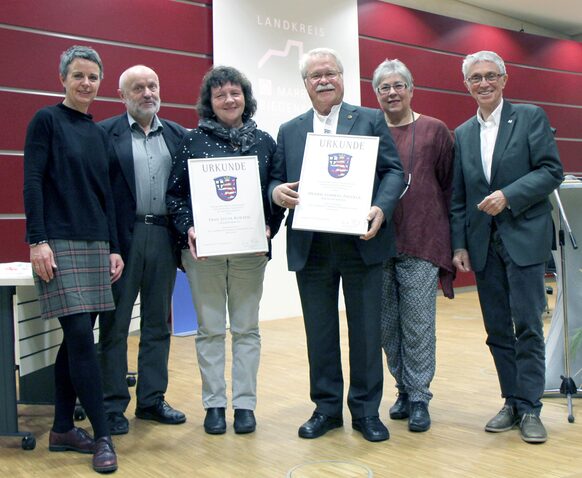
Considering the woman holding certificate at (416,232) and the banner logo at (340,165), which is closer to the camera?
the banner logo at (340,165)

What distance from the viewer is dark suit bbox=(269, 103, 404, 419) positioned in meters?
2.55

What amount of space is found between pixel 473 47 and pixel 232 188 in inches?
244

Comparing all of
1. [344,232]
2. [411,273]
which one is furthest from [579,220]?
[344,232]

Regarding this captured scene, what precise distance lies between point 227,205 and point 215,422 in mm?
891

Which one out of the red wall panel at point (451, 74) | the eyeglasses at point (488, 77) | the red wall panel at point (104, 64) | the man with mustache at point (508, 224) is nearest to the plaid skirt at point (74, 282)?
the man with mustache at point (508, 224)

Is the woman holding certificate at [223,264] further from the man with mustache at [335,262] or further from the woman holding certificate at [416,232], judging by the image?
the woman holding certificate at [416,232]

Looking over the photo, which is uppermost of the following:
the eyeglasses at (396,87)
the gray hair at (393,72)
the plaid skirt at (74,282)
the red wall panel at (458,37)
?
the red wall panel at (458,37)

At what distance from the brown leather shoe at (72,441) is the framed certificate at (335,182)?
3.68 feet

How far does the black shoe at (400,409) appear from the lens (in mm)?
2848

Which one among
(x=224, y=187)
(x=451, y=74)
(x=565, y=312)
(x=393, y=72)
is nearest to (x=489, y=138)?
(x=393, y=72)

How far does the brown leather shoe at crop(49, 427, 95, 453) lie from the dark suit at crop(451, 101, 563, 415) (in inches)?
63.4

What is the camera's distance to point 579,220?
10.3 feet

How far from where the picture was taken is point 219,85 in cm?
270

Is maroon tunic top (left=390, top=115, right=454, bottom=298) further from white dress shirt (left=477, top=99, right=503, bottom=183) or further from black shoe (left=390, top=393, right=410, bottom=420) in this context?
black shoe (left=390, top=393, right=410, bottom=420)
